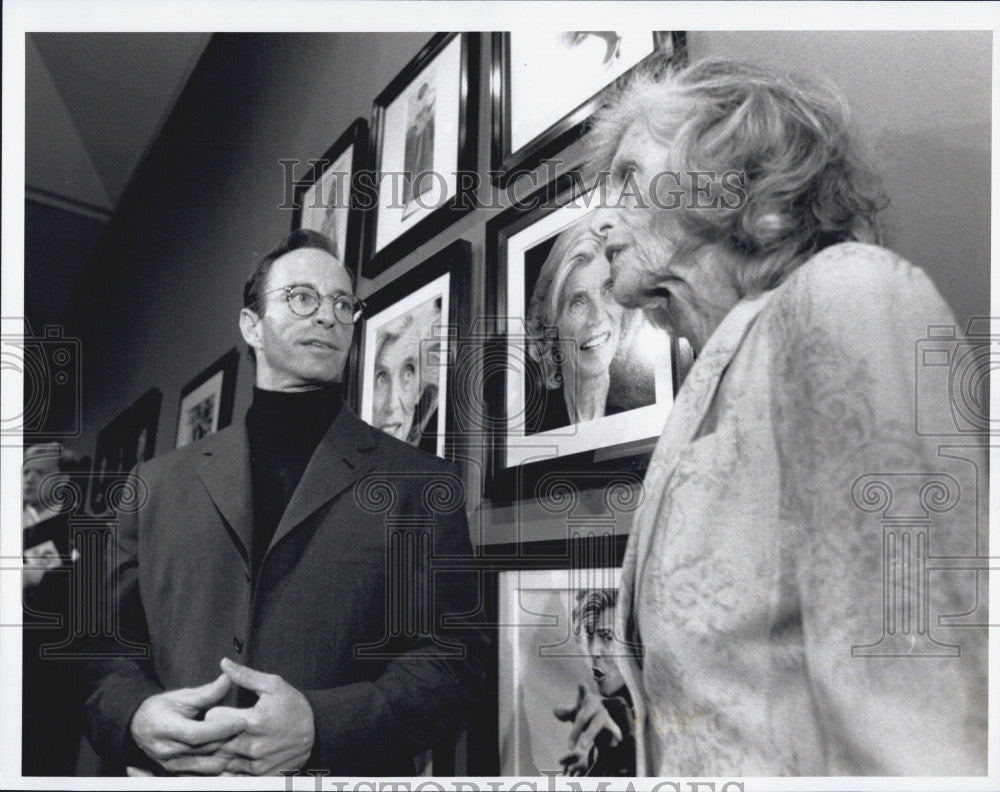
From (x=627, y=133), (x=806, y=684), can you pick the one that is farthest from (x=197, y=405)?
(x=806, y=684)

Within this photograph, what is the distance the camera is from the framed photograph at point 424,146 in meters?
1.66

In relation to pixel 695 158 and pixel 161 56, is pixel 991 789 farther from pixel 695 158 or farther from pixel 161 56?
pixel 161 56

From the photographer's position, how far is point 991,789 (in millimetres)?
1527

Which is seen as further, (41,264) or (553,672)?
(41,264)

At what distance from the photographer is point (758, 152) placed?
1.53m

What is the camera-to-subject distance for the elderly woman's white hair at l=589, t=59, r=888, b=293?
1493 mm

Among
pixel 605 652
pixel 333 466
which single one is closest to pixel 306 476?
pixel 333 466

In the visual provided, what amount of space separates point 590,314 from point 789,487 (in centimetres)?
46

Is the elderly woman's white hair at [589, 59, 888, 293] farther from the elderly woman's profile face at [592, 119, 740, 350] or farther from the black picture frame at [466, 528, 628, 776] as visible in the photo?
the black picture frame at [466, 528, 628, 776]

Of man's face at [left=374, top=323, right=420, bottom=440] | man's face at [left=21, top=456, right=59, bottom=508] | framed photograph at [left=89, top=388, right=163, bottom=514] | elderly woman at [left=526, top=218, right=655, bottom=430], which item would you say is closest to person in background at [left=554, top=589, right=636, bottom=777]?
elderly woman at [left=526, top=218, right=655, bottom=430]

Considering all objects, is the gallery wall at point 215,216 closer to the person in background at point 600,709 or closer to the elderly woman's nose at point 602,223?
the elderly woman's nose at point 602,223

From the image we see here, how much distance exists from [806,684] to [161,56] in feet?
5.43

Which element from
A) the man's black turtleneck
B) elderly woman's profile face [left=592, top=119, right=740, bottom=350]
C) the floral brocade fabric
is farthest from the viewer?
the man's black turtleneck

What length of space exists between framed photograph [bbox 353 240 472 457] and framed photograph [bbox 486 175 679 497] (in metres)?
0.08
